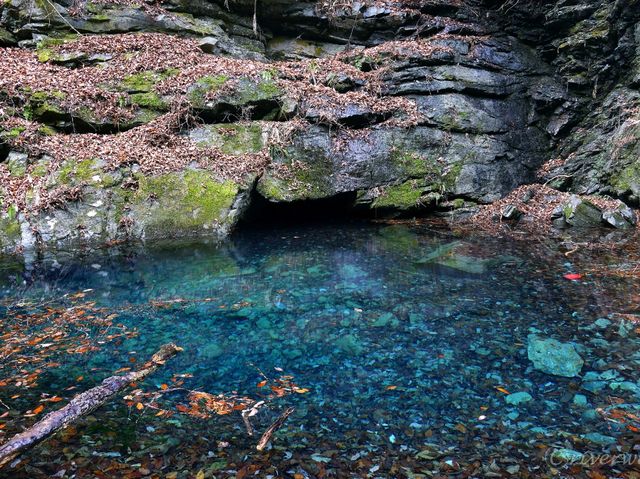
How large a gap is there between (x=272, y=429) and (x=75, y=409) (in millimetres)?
1535

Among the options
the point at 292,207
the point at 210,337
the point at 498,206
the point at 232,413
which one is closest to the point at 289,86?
the point at 292,207

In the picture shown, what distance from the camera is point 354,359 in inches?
168

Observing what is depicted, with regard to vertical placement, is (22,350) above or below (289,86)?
below

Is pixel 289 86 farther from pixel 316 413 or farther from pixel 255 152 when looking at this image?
pixel 316 413

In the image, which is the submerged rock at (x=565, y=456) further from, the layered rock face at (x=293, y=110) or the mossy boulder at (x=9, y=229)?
the mossy boulder at (x=9, y=229)

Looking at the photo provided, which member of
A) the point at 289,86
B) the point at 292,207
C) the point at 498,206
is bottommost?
the point at 292,207

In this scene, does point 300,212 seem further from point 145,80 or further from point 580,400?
point 580,400

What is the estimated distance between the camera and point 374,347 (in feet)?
14.7

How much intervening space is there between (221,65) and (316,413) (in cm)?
1045

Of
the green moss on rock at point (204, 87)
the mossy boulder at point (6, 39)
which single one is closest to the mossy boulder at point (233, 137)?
the green moss on rock at point (204, 87)

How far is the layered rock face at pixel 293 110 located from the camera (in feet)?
30.4

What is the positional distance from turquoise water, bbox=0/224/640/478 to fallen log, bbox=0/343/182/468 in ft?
0.27

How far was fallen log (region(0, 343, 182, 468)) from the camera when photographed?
272 centimetres

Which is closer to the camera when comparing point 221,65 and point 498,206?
point 498,206
